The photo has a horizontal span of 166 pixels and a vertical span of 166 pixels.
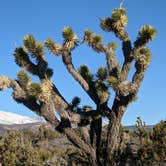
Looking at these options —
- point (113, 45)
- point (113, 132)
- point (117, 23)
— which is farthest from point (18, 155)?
point (117, 23)

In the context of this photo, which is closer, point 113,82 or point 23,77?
point 113,82

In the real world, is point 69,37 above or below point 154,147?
above

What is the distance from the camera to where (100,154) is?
11.9 m

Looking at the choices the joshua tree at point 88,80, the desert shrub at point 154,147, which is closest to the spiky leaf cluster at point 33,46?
the joshua tree at point 88,80

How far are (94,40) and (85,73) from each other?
1.11 meters

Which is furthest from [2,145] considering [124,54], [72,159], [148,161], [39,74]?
[124,54]

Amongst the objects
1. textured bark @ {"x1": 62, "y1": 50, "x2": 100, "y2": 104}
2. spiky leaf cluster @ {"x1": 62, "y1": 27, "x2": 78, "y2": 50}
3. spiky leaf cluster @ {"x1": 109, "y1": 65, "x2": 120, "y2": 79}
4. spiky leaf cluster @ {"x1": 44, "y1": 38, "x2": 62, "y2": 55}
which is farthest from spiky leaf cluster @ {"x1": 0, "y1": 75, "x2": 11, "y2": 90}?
spiky leaf cluster @ {"x1": 109, "y1": 65, "x2": 120, "y2": 79}

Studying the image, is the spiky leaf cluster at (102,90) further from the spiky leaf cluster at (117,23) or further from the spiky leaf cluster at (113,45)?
the spiky leaf cluster at (117,23)

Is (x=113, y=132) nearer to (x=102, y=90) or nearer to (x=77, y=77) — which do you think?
(x=102, y=90)

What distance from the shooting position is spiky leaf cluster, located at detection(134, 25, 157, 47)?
10.9m

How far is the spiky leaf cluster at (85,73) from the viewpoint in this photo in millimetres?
12117

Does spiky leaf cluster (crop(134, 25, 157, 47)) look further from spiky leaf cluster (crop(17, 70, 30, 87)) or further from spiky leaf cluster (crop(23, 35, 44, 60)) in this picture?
spiky leaf cluster (crop(17, 70, 30, 87))

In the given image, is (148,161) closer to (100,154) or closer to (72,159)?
(72,159)

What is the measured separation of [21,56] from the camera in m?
11.9
